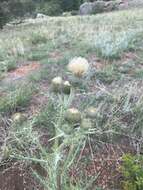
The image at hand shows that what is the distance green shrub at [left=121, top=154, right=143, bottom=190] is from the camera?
10.7 feet

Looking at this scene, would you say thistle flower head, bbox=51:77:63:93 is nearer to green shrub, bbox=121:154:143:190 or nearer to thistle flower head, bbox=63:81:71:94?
thistle flower head, bbox=63:81:71:94

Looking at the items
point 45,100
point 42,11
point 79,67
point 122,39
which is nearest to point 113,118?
point 45,100

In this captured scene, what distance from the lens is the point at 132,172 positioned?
11.0 feet

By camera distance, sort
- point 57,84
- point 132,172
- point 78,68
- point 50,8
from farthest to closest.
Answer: point 50,8
point 132,172
point 57,84
point 78,68

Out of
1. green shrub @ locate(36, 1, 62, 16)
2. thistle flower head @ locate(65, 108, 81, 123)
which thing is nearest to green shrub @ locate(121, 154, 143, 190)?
thistle flower head @ locate(65, 108, 81, 123)

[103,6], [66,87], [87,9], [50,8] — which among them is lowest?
[50,8]

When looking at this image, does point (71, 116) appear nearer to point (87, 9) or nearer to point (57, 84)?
point (57, 84)

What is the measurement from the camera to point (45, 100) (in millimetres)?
4312

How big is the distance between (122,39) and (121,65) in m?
1.05

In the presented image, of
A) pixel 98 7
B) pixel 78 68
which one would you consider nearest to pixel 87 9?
pixel 98 7

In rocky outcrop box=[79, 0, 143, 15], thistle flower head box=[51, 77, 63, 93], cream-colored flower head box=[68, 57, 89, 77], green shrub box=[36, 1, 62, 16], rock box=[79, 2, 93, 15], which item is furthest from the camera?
green shrub box=[36, 1, 62, 16]

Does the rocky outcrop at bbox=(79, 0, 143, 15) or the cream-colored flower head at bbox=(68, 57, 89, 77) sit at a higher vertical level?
the cream-colored flower head at bbox=(68, 57, 89, 77)

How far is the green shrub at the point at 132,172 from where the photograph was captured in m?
3.26

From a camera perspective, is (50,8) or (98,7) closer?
(98,7)
